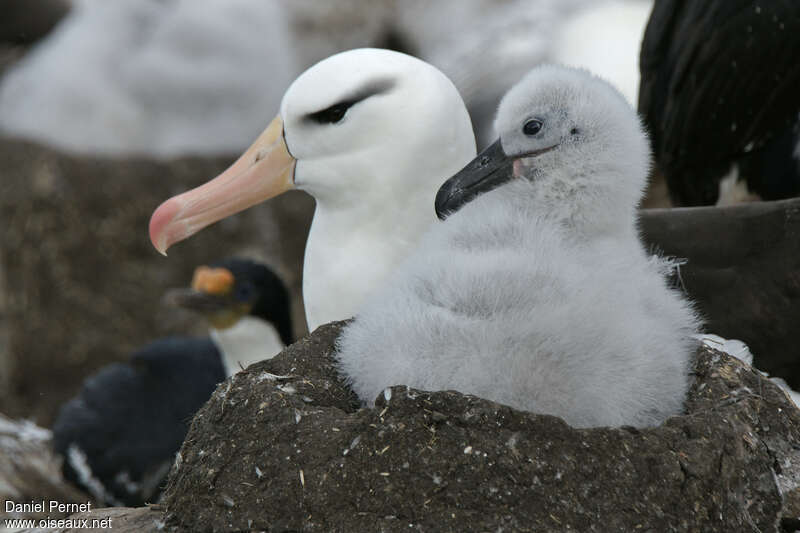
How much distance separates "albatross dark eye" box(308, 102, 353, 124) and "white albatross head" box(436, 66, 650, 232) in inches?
19.0

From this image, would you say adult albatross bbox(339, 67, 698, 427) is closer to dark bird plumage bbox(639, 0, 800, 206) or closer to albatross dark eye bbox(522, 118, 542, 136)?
albatross dark eye bbox(522, 118, 542, 136)

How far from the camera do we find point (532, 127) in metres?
2.43

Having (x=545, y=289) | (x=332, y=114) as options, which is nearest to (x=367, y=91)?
(x=332, y=114)

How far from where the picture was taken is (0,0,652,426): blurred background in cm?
695

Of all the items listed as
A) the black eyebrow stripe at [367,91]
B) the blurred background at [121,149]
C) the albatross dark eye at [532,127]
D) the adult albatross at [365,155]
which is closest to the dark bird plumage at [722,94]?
the adult albatross at [365,155]

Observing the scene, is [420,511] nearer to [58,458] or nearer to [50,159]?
[58,458]

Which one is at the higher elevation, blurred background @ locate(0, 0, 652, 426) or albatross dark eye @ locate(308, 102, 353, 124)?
albatross dark eye @ locate(308, 102, 353, 124)

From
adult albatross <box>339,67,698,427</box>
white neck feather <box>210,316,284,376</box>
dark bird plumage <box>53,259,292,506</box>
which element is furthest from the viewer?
white neck feather <box>210,316,284,376</box>

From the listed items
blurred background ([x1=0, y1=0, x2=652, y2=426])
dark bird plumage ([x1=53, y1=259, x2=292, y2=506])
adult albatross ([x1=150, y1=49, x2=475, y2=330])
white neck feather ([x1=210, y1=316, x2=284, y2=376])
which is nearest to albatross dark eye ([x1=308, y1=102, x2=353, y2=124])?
adult albatross ([x1=150, y1=49, x2=475, y2=330])

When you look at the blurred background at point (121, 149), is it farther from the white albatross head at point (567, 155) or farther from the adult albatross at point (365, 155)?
the white albatross head at point (567, 155)

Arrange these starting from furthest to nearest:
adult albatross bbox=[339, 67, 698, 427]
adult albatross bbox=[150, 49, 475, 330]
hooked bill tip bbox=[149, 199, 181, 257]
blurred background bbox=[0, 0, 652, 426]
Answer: blurred background bbox=[0, 0, 652, 426] → hooked bill tip bbox=[149, 199, 181, 257] → adult albatross bbox=[150, 49, 475, 330] → adult albatross bbox=[339, 67, 698, 427]

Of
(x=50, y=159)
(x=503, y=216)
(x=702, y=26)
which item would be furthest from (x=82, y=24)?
(x=503, y=216)

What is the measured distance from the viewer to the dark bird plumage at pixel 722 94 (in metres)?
3.96

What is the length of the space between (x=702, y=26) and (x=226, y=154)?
3689 mm
